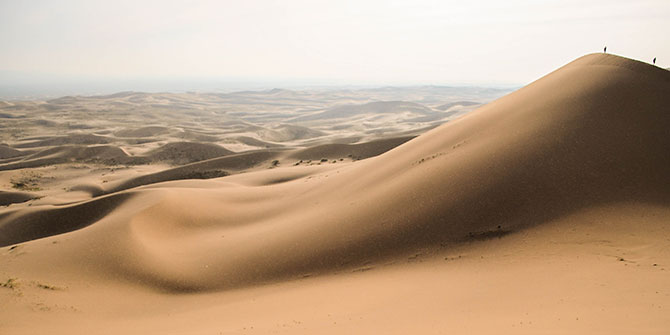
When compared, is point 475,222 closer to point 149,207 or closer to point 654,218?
point 654,218

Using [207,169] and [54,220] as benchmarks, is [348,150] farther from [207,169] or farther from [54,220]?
[54,220]

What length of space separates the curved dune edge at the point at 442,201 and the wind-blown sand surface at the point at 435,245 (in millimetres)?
48

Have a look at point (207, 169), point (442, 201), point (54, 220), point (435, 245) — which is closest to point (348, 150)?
point (207, 169)

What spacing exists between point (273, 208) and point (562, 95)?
32.2 feet

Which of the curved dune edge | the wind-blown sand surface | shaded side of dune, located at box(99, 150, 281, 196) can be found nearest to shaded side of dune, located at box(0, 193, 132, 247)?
the wind-blown sand surface

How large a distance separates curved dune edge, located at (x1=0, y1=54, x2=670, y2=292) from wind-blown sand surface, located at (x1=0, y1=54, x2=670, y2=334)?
5 centimetres

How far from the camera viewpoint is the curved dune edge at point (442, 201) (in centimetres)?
841

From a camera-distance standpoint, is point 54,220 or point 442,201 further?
point 54,220

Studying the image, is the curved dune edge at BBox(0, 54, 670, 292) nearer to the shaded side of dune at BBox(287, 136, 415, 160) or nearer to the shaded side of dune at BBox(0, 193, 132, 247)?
the shaded side of dune at BBox(0, 193, 132, 247)

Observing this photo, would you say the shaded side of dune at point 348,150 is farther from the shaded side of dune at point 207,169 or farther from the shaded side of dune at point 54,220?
the shaded side of dune at point 54,220

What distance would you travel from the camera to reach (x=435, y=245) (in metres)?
8.15

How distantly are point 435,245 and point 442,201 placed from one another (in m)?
1.44

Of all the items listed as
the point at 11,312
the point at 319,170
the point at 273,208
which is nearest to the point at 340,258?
the point at 273,208

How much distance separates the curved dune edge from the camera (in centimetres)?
841
